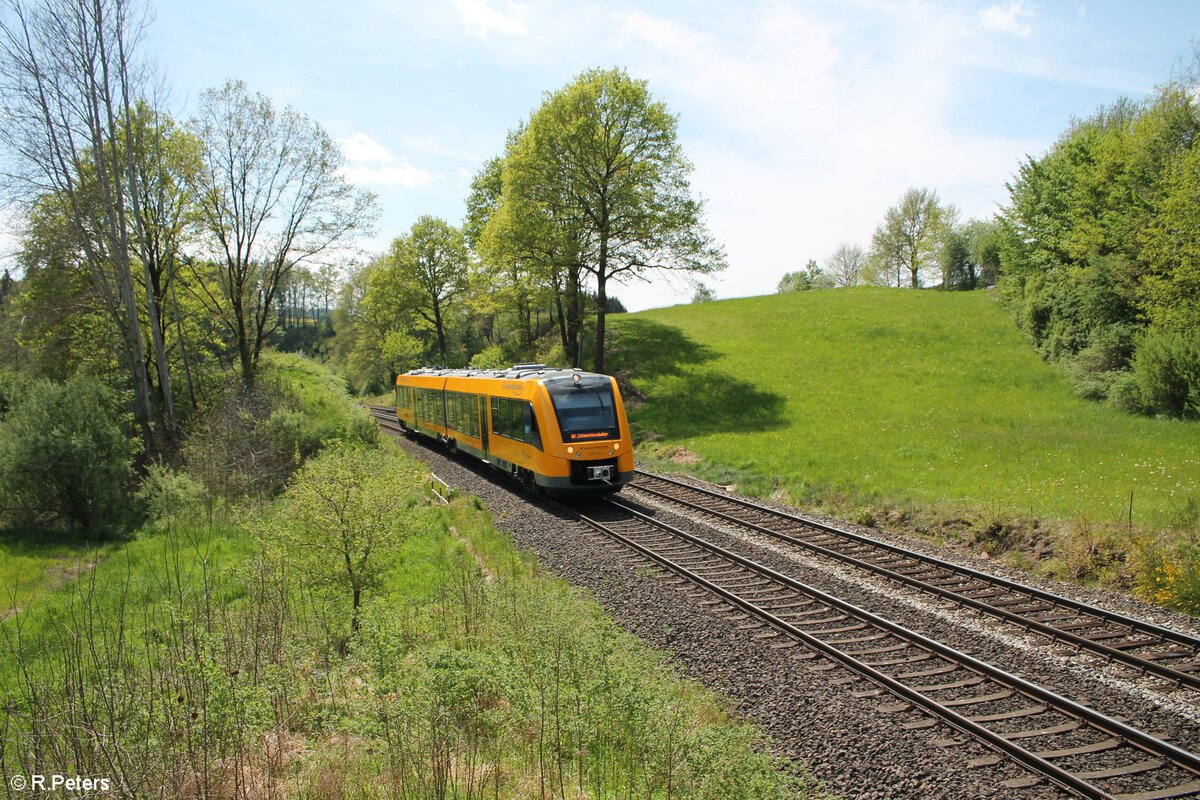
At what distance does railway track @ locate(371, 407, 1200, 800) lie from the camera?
5.52 m

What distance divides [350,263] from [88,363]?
953 cm

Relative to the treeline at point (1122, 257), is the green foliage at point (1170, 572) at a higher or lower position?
lower

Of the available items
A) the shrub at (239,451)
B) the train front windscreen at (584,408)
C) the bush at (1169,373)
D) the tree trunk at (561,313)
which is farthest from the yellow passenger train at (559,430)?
the bush at (1169,373)

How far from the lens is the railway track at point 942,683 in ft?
18.1

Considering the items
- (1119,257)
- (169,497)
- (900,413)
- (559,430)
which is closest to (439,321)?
(169,497)

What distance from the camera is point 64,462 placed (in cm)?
1482

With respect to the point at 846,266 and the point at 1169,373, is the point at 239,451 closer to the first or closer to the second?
the point at 1169,373

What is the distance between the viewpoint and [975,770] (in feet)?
18.5

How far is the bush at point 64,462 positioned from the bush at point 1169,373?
28407mm

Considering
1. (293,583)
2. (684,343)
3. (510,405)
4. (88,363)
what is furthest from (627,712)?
(684,343)

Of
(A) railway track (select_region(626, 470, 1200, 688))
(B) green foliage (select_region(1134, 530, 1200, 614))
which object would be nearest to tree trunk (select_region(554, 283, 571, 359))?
(A) railway track (select_region(626, 470, 1200, 688))

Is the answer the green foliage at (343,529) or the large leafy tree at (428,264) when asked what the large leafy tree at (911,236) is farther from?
the green foliage at (343,529)

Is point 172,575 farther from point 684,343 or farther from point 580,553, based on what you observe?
point 684,343

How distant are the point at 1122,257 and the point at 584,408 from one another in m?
22.5
